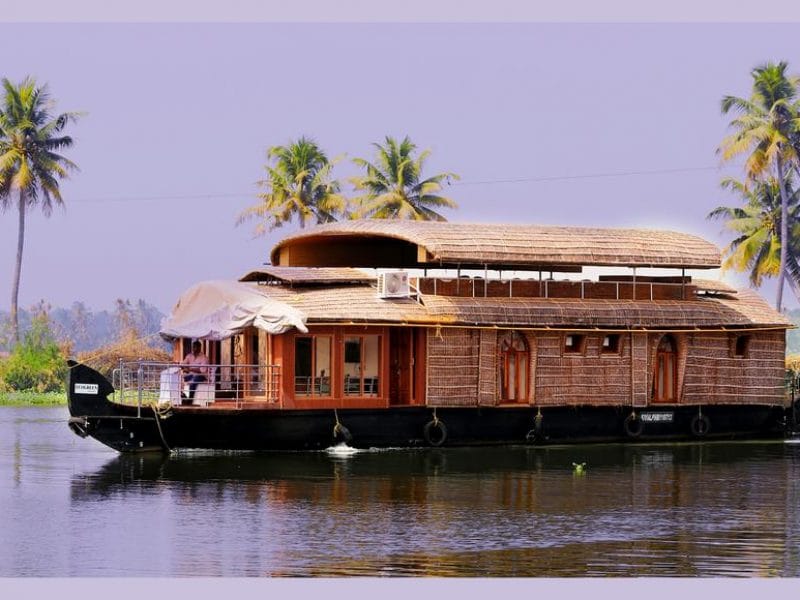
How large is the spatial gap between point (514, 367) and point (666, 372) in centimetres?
263

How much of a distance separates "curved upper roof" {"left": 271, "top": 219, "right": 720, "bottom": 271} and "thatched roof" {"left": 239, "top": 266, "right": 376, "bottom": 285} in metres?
0.77

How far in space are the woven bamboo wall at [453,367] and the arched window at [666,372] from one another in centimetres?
323

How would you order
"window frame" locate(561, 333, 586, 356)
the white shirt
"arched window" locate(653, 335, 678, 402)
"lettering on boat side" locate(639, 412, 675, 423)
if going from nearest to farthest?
the white shirt, "window frame" locate(561, 333, 586, 356), "lettering on boat side" locate(639, 412, 675, 423), "arched window" locate(653, 335, 678, 402)

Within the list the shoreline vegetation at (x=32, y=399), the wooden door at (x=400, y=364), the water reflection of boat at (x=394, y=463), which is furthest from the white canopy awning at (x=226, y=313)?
the shoreline vegetation at (x=32, y=399)

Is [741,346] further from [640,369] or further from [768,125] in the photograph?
[768,125]

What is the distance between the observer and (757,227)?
140 feet

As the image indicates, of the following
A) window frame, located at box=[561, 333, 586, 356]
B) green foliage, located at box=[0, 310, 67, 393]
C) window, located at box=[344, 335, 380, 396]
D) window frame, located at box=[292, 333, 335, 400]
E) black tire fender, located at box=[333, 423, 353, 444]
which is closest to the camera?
black tire fender, located at box=[333, 423, 353, 444]

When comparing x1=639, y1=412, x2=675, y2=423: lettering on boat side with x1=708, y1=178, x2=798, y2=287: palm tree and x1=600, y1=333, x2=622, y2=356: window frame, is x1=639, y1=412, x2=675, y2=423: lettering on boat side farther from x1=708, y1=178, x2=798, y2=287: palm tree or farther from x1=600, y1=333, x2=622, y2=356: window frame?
x1=708, y1=178, x2=798, y2=287: palm tree

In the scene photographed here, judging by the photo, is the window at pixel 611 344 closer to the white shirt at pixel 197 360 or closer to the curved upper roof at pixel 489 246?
the curved upper roof at pixel 489 246

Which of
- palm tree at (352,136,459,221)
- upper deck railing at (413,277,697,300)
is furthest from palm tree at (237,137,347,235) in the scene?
upper deck railing at (413,277,697,300)

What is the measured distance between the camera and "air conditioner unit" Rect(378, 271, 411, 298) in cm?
2345

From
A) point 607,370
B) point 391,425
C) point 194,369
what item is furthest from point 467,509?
point 607,370

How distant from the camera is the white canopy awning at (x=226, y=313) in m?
22.5

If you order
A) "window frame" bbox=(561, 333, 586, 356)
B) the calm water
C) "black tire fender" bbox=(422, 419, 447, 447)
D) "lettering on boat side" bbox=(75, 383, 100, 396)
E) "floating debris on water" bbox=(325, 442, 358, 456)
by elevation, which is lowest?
the calm water
